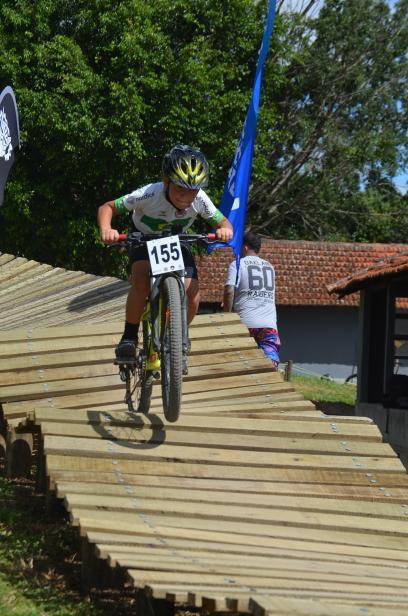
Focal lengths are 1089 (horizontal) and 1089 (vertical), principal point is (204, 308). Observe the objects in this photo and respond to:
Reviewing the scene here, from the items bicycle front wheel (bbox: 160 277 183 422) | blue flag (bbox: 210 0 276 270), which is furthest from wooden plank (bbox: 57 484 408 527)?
blue flag (bbox: 210 0 276 270)

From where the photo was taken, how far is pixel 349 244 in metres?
39.5

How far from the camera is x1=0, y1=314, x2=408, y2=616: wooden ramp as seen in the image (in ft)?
14.4

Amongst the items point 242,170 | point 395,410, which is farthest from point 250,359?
point 395,410

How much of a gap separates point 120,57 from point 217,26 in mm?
3677

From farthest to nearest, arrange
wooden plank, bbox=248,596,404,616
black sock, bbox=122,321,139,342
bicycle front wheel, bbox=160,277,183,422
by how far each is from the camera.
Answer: black sock, bbox=122,321,139,342 < bicycle front wheel, bbox=160,277,183,422 < wooden plank, bbox=248,596,404,616

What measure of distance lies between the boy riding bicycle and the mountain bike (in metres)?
0.07

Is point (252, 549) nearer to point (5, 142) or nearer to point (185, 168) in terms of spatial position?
point (185, 168)

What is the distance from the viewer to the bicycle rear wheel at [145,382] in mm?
6701

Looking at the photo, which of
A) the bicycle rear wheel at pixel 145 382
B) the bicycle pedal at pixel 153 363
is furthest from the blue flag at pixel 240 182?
the bicycle pedal at pixel 153 363

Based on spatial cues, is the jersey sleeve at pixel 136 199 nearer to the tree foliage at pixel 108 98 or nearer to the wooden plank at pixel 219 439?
the wooden plank at pixel 219 439

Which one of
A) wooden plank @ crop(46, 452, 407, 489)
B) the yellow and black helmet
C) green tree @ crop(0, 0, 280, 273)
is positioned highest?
green tree @ crop(0, 0, 280, 273)

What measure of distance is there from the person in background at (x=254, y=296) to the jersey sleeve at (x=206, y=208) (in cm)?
270

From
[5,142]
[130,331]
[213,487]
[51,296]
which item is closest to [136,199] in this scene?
[130,331]

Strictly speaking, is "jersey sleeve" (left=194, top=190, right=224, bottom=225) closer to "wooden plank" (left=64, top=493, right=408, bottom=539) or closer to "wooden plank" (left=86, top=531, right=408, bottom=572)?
"wooden plank" (left=64, top=493, right=408, bottom=539)
